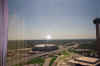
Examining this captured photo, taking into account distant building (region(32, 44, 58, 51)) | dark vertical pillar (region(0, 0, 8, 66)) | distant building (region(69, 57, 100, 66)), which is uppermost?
dark vertical pillar (region(0, 0, 8, 66))

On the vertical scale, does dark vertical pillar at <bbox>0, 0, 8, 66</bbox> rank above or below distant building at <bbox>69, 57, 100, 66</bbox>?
above

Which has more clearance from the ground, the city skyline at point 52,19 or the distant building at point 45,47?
the city skyline at point 52,19

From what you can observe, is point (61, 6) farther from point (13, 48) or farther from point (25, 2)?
point (13, 48)

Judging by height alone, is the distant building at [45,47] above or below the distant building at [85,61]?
above

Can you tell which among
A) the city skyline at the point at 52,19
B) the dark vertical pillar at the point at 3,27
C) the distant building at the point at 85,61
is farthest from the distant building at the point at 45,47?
the dark vertical pillar at the point at 3,27

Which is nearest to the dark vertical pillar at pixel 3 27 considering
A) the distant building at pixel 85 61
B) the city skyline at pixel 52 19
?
the city skyline at pixel 52 19

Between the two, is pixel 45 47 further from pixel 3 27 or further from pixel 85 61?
pixel 3 27

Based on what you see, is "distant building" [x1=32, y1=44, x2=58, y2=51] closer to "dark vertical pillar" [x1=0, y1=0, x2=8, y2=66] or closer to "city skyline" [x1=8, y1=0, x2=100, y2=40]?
"city skyline" [x1=8, y1=0, x2=100, y2=40]

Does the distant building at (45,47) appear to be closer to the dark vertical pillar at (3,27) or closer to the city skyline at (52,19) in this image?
the city skyline at (52,19)

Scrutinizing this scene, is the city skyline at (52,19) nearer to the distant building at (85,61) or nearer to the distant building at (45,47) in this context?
the distant building at (45,47)

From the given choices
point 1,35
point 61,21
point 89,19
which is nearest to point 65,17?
point 61,21

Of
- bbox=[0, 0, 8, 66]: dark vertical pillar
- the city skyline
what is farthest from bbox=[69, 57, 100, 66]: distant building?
bbox=[0, 0, 8, 66]: dark vertical pillar

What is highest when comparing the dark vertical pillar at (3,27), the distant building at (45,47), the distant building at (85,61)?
the dark vertical pillar at (3,27)
